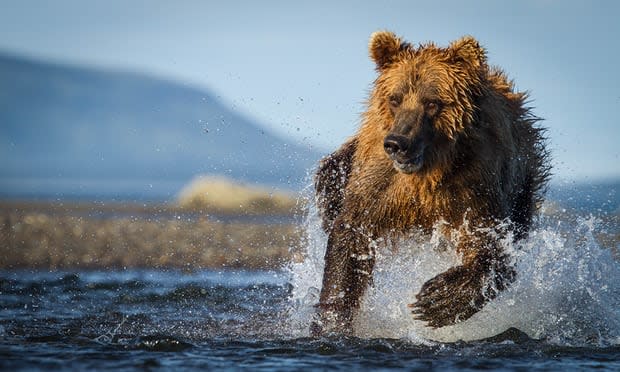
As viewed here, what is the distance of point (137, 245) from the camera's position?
17547 mm

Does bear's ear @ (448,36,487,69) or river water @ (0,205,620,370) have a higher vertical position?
bear's ear @ (448,36,487,69)

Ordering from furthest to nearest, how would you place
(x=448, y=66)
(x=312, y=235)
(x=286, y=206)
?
(x=286, y=206) < (x=312, y=235) < (x=448, y=66)

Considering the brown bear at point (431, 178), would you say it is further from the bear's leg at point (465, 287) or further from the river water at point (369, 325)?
the river water at point (369, 325)

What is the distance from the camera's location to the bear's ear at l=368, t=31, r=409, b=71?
301 inches

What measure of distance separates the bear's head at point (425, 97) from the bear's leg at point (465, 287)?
0.74 m

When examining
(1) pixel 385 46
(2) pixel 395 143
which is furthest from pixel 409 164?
(1) pixel 385 46

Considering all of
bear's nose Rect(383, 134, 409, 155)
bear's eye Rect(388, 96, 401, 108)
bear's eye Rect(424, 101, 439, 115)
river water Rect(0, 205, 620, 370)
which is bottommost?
river water Rect(0, 205, 620, 370)

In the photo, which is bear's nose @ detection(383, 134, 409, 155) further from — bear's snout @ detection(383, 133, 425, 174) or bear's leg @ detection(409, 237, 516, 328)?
bear's leg @ detection(409, 237, 516, 328)

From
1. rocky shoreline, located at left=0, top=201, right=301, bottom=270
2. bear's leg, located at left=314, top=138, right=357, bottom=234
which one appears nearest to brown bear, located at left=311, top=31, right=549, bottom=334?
bear's leg, located at left=314, top=138, right=357, bottom=234

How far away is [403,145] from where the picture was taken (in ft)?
22.6

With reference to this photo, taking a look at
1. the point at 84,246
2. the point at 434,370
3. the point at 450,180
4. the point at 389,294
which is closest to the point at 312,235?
the point at 389,294

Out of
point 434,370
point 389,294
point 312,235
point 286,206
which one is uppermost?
point 286,206

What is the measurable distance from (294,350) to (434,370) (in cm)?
112

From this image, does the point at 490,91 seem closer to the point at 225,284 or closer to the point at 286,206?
the point at 225,284
